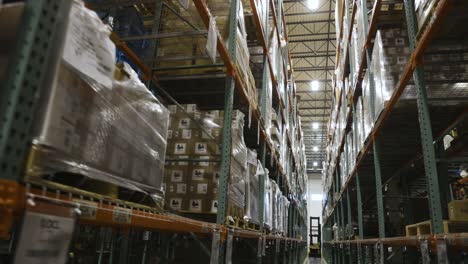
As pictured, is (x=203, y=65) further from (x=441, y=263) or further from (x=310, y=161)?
(x=310, y=161)

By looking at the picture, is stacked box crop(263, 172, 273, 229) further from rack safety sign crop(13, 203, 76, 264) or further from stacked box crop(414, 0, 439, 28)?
rack safety sign crop(13, 203, 76, 264)

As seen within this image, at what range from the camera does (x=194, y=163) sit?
394cm

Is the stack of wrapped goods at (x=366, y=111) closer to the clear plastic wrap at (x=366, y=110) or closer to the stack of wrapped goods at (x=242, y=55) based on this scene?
the clear plastic wrap at (x=366, y=110)

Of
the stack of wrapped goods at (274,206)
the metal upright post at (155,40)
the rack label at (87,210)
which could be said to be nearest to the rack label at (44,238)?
the rack label at (87,210)

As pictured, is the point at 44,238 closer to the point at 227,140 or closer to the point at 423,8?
the point at 227,140

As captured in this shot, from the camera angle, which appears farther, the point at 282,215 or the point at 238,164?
the point at 282,215

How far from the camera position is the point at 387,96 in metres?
4.18

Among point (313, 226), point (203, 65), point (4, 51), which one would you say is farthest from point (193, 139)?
point (313, 226)

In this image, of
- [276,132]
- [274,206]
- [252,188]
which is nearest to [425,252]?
[252,188]

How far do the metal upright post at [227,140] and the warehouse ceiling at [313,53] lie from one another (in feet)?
38.6

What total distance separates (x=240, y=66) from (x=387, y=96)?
183 centimetres

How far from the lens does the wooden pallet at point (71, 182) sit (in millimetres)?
1263

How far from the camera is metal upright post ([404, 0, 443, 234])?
9.11 ft

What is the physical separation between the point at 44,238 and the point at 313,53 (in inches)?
740
